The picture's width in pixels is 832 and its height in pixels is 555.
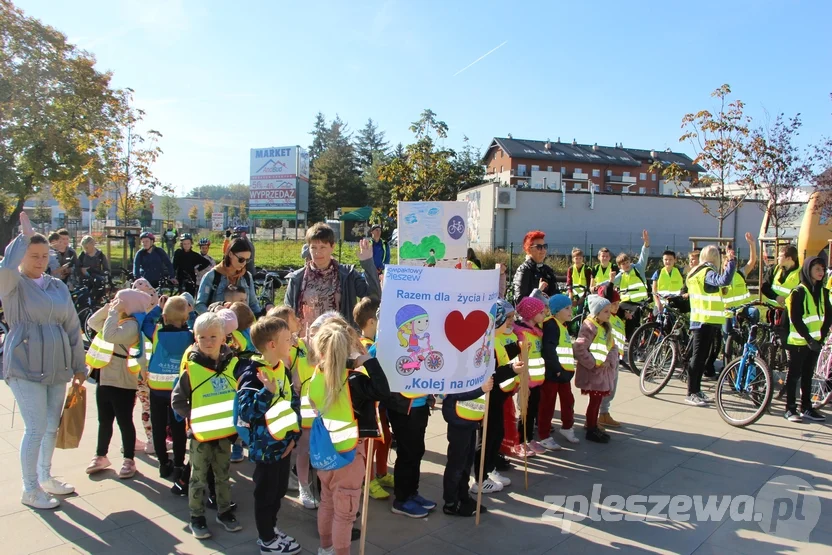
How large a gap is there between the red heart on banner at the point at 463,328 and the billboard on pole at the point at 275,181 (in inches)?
1302

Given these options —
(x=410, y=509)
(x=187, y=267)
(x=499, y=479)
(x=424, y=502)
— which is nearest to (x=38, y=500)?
(x=410, y=509)

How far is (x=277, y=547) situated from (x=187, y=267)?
7703 millimetres

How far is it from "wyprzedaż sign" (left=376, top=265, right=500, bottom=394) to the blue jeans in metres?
2.52

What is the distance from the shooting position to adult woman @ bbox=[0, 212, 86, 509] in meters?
4.14

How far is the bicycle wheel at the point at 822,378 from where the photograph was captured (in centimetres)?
716

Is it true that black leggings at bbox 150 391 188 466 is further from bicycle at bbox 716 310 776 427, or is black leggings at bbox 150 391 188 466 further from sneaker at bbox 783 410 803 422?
sneaker at bbox 783 410 803 422

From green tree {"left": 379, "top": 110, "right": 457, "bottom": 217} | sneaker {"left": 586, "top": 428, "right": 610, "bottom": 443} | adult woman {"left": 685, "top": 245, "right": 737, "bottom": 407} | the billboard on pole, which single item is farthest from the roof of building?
sneaker {"left": 586, "top": 428, "right": 610, "bottom": 443}

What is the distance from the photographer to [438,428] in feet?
21.1

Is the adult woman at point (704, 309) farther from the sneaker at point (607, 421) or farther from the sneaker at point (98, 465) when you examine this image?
the sneaker at point (98, 465)

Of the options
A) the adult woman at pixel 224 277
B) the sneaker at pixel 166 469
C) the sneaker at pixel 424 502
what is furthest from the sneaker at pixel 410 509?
the adult woman at pixel 224 277

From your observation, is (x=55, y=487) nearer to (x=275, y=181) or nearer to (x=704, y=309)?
(x=704, y=309)

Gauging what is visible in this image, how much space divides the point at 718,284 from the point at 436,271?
4707 millimetres

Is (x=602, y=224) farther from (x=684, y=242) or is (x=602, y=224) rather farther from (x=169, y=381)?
(x=169, y=381)

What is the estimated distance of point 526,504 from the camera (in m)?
4.60
